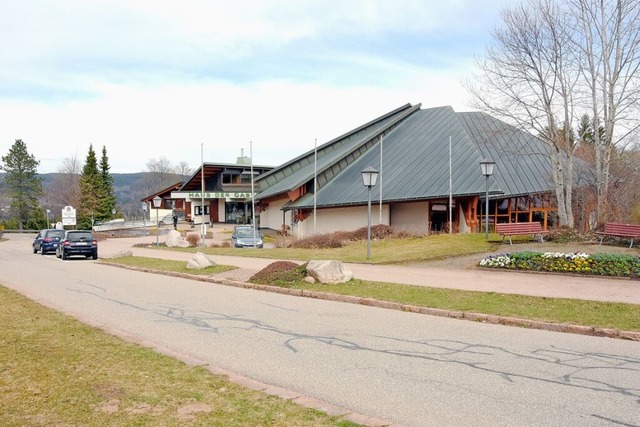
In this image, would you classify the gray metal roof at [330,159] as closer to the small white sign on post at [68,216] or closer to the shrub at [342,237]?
the shrub at [342,237]

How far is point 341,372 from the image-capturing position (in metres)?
7.23

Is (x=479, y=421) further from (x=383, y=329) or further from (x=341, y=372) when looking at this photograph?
(x=383, y=329)

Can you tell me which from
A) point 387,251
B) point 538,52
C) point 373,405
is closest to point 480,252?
point 387,251

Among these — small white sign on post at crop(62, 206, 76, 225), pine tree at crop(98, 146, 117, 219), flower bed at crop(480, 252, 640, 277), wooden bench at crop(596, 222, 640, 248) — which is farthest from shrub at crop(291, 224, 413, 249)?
pine tree at crop(98, 146, 117, 219)

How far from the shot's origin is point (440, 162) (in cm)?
3872

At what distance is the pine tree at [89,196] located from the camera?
80.7 meters

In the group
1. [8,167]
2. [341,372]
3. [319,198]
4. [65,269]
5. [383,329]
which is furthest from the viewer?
[8,167]

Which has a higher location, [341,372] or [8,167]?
[8,167]

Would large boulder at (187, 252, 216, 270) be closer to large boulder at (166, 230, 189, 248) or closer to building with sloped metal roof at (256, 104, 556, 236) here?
building with sloped metal roof at (256, 104, 556, 236)

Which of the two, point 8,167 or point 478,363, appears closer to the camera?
point 478,363

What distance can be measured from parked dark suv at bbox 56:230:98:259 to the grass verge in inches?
939

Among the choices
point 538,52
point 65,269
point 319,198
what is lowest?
point 65,269

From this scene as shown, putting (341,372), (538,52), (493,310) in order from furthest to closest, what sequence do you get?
(538,52) < (493,310) < (341,372)

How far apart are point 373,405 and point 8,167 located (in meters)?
105
